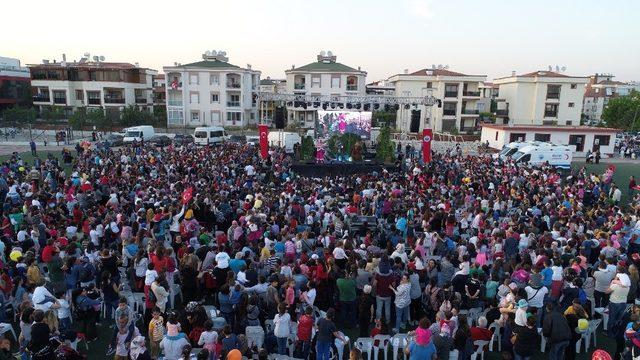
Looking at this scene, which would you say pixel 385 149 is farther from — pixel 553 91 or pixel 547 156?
pixel 553 91

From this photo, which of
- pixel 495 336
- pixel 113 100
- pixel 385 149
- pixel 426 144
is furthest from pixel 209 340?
pixel 113 100

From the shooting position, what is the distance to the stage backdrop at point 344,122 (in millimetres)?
29875

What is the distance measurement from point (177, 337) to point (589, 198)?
1500 cm

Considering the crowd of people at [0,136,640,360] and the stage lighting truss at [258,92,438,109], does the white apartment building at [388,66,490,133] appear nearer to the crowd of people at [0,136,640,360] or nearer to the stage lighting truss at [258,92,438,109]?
the stage lighting truss at [258,92,438,109]

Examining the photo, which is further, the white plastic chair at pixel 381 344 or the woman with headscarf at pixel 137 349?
the white plastic chair at pixel 381 344

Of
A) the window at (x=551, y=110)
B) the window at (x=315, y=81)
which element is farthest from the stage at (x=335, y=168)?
the window at (x=551, y=110)

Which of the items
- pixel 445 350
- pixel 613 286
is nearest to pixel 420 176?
pixel 613 286

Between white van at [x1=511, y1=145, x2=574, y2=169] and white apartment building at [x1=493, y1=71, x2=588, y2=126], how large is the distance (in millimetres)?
26725

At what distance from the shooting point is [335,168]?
2353cm

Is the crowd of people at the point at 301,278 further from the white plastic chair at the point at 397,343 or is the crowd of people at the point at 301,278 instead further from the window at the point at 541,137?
the window at the point at 541,137

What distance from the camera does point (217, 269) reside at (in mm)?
7734

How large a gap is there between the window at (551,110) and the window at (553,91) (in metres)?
0.98

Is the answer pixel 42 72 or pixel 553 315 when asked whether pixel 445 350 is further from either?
pixel 42 72

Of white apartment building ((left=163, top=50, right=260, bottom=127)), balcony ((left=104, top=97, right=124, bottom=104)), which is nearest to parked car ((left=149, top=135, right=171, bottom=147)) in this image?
white apartment building ((left=163, top=50, right=260, bottom=127))
